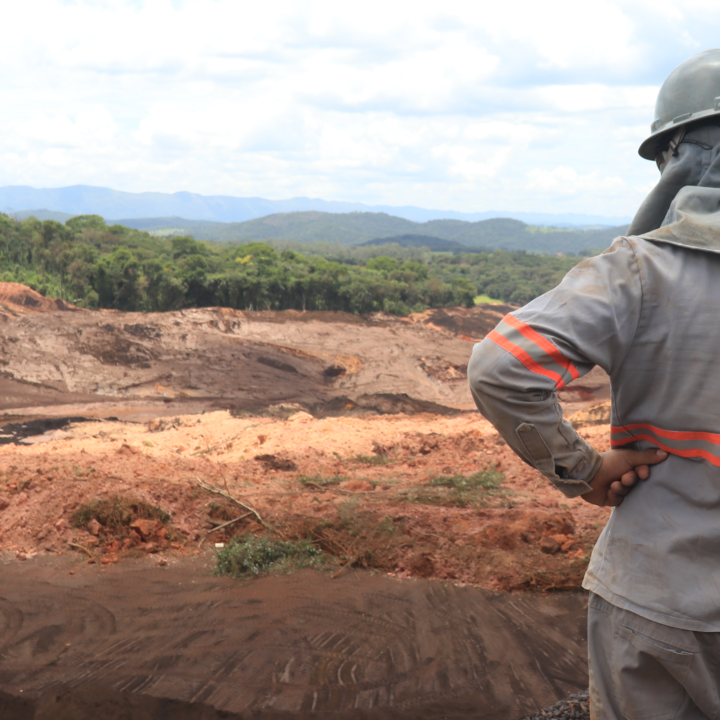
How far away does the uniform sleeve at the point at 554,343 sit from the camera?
125 cm

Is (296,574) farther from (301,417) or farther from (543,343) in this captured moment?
(301,417)

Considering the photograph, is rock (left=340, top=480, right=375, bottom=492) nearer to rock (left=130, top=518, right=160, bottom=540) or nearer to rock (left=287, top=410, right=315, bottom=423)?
rock (left=130, top=518, right=160, bottom=540)

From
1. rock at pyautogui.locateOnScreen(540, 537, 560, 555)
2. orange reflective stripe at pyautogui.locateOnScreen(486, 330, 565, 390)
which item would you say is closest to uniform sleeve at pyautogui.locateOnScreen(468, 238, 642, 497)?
orange reflective stripe at pyautogui.locateOnScreen(486, 330, 565, 390)

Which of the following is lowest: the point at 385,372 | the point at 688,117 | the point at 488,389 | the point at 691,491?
the point at 385,372

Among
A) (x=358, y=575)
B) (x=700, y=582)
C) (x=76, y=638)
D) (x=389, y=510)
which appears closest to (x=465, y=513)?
(x=389, y=510)

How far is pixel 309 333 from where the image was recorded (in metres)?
24.0

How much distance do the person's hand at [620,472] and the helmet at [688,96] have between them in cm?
73

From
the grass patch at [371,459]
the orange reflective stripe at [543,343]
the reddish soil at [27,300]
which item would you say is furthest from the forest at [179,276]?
the orange reflective stripe at [543,343]

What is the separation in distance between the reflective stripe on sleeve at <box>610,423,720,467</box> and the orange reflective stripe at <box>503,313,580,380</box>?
28 centimetres

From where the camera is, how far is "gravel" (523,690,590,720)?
3.21 meters

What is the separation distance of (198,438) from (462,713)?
9.43m

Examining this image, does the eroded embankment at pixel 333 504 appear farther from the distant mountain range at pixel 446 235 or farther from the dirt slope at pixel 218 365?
the distant mountain range at pixel 446 235

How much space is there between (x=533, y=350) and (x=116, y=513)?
5500 millimetres

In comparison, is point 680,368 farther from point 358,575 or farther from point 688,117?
point 358,575
